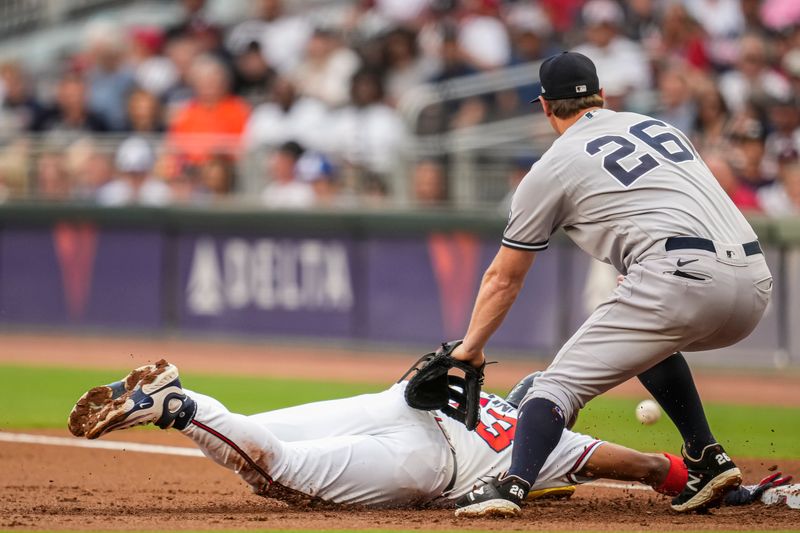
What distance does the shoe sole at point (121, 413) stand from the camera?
4.66 m

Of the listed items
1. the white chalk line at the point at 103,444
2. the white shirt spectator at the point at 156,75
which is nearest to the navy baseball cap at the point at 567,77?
the white chalk line at the point at 103,444

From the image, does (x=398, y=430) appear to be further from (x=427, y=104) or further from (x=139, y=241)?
(x=139, y=241)

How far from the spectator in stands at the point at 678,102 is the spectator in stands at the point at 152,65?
6.24 m

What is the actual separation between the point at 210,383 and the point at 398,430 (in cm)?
535

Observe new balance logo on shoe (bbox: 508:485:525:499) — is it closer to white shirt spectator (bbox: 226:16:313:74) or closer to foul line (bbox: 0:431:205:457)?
foul line (bbox: 0:431:205:457)

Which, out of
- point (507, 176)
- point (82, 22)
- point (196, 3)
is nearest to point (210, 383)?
point (507, 176)

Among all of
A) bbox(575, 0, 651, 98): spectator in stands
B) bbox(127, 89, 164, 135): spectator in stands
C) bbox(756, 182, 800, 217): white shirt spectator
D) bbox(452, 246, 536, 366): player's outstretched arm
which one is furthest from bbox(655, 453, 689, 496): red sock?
bbox(127, 89, 164, 135): spectator in stands

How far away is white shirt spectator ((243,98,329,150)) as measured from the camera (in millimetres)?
13258

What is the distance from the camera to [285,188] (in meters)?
13.0

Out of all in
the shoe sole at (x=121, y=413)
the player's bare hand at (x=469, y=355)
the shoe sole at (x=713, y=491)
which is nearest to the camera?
the shoe sole at (x=121, y=413)

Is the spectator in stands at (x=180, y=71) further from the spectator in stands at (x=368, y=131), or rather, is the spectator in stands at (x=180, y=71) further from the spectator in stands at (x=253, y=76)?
the spectator in stands at (x=368, y=131)

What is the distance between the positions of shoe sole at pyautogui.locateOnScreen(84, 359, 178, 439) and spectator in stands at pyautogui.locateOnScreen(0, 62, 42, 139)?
10882mm

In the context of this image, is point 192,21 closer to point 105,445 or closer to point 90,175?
point 90,175

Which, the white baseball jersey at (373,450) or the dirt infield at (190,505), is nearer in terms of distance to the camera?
the dirt infield at (190,505)
